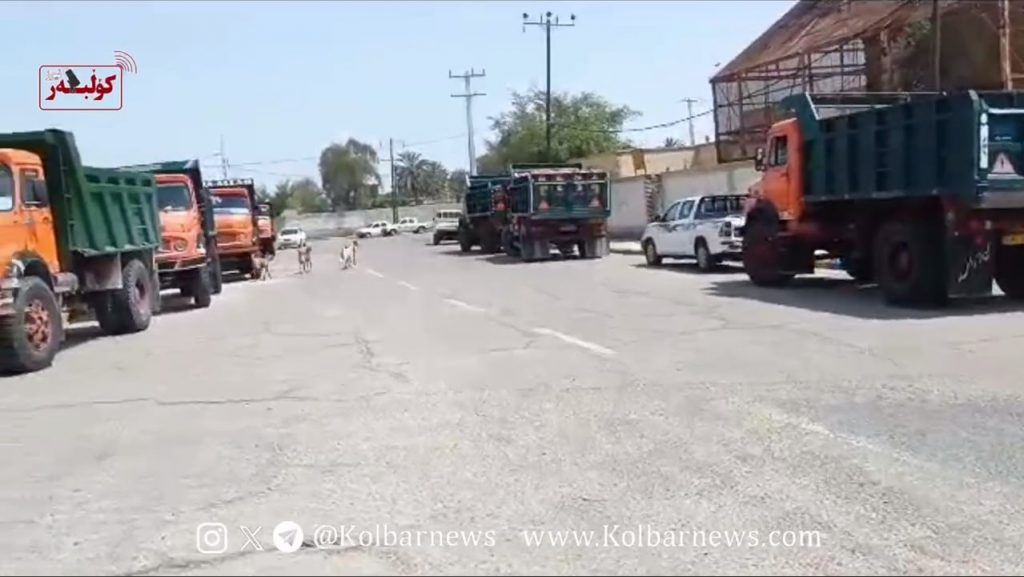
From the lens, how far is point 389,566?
4793 millimetres

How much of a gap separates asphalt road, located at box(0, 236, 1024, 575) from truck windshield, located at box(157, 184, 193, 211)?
838 cm

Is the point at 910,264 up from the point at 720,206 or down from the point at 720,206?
down

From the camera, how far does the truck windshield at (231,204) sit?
1153 inches

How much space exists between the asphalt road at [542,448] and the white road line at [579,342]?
86mm

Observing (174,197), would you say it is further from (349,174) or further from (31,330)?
(349,174)

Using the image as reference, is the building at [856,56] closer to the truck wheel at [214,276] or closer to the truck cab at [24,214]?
the truck wheel at [214,276]

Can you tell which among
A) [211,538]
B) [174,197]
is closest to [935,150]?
[211,538]

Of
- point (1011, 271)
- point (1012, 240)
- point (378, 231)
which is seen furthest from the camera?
point (378, 231)

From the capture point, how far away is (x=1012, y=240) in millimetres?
14125

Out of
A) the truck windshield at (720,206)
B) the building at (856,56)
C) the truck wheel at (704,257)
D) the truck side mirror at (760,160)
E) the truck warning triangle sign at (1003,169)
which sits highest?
the building at (856,56)

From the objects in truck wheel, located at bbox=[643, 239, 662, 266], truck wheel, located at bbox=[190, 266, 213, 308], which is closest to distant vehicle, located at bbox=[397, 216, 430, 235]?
truck wheel, located at bbox=[643, 239, 662, 266]

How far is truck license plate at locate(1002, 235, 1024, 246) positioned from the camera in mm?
14094

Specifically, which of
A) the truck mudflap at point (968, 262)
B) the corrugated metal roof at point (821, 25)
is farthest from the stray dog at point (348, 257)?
the truck mudflap at point (968, 262)

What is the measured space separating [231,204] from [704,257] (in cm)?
1353
